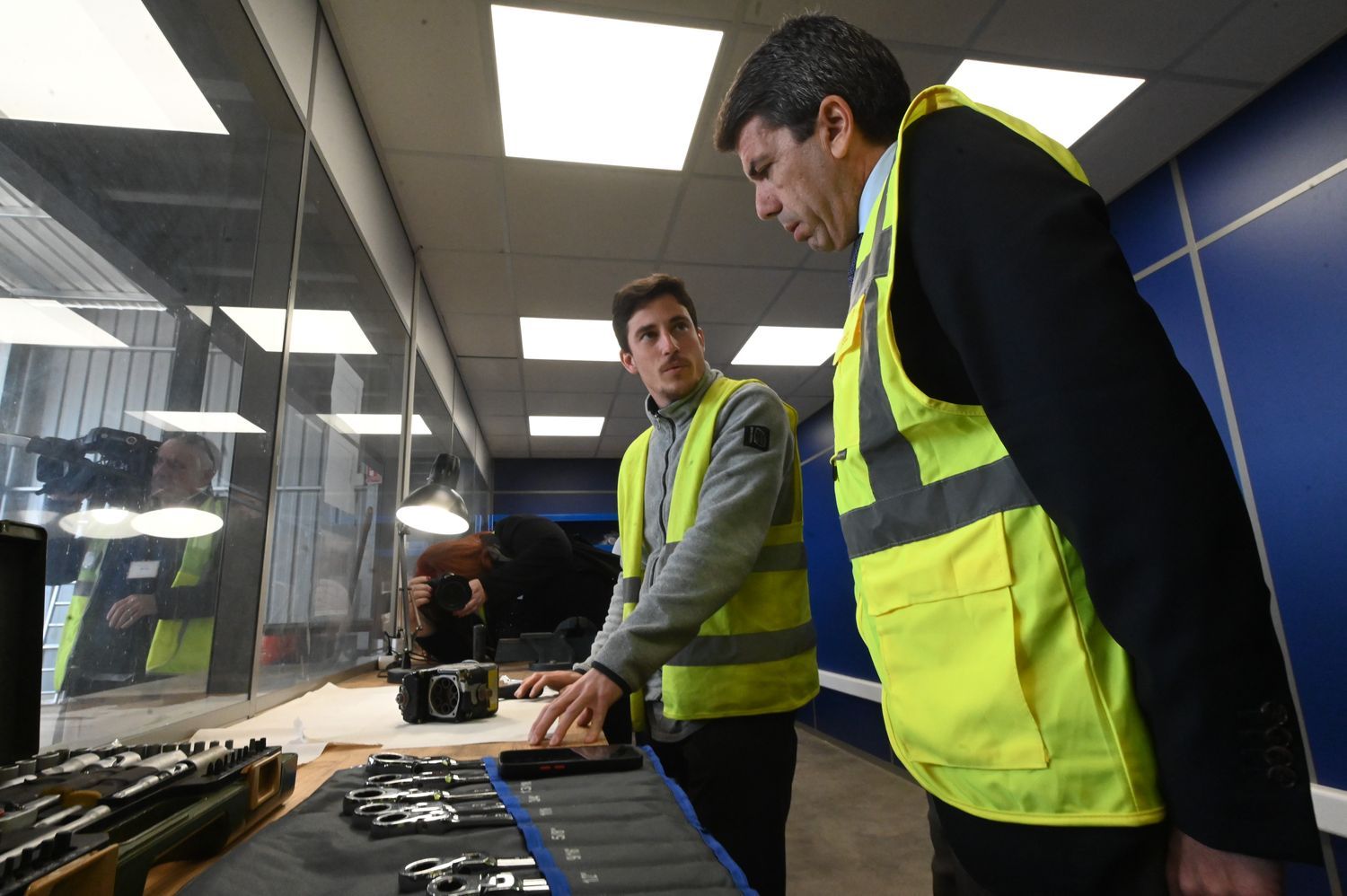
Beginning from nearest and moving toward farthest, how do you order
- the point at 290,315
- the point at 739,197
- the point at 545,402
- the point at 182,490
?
the point at 182,490, the point at 290,315, the point at 739,197, the point at 545,402

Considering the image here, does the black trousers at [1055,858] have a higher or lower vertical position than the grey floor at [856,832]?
higher

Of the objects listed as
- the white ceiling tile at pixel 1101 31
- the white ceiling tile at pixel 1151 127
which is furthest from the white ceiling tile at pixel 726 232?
the white ceiling tile at pixel 1151 127

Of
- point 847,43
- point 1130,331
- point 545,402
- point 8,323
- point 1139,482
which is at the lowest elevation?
point 1139,482

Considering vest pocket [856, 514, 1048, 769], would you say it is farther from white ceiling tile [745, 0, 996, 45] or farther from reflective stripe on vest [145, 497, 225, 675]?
white ceiling tile [745, 0, 996, 45]

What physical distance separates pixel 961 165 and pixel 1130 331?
21 cm

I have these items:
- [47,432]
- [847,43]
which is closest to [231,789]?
[47,432]

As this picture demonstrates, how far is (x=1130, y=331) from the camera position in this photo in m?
0.51

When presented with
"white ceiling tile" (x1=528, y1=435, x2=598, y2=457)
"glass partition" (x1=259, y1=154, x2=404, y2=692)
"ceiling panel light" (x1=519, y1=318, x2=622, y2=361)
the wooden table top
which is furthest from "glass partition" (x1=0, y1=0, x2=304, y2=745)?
"white ceiling tile" (x1=528, y1=435, x2=598, y2=457)

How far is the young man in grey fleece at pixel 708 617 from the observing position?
3.35ft

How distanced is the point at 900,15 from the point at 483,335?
3.24 m

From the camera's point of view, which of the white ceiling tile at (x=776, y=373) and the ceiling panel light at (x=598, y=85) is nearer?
the ceiling panel light at (x=598, y=85)

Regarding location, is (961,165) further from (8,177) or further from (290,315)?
(290,315)

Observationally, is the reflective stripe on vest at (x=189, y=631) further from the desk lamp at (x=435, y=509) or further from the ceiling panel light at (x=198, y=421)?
the desk lamp at (x=435, y=509)

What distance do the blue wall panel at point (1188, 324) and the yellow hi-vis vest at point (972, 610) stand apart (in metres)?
2.37
